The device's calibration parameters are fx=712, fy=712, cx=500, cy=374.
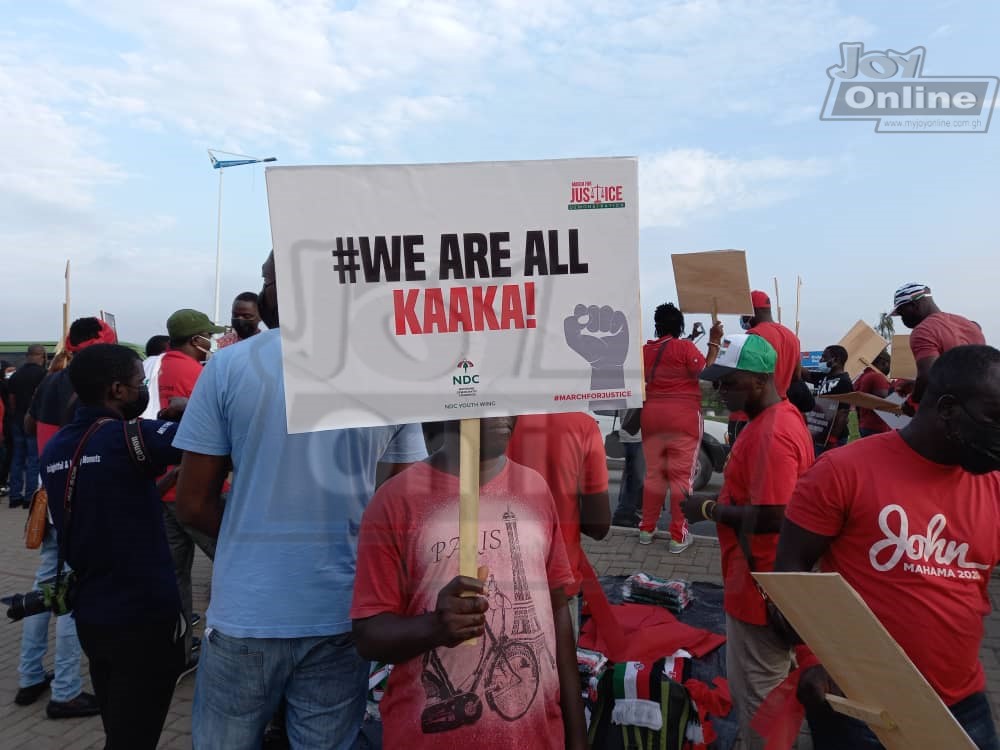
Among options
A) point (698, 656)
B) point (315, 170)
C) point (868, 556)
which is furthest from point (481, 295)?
point (698, 656)

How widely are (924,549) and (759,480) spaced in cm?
77

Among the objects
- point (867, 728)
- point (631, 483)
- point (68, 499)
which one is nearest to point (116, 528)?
point (68, 499)

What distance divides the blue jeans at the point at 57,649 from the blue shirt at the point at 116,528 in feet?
4.45

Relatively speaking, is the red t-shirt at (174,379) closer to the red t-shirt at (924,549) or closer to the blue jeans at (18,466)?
the red t-shirt at (924,549)

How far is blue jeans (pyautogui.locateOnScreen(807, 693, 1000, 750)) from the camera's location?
1.95 metres

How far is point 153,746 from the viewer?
2.47m

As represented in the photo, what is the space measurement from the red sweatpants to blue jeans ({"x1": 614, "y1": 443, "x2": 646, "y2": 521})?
397mm

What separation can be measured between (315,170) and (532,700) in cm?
137

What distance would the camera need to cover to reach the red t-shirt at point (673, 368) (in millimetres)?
5941

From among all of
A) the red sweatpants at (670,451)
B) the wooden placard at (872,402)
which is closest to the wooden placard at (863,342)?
the red sweatpants at (670,451)

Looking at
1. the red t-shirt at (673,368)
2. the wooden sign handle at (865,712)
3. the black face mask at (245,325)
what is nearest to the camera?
the wooden sign handle at (865,712)

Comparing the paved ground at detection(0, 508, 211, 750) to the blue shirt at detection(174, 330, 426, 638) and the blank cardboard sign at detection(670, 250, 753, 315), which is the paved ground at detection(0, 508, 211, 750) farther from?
the blank cardboard sign at detection(670, 250, 753, 315)

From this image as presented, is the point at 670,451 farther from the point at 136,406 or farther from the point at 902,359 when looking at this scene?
the point at 136,406

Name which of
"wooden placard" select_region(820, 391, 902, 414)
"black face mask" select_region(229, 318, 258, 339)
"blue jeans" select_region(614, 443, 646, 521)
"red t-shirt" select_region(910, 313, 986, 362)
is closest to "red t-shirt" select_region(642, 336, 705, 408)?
"blue jeans" select_region(614, 443, 646, 521)
